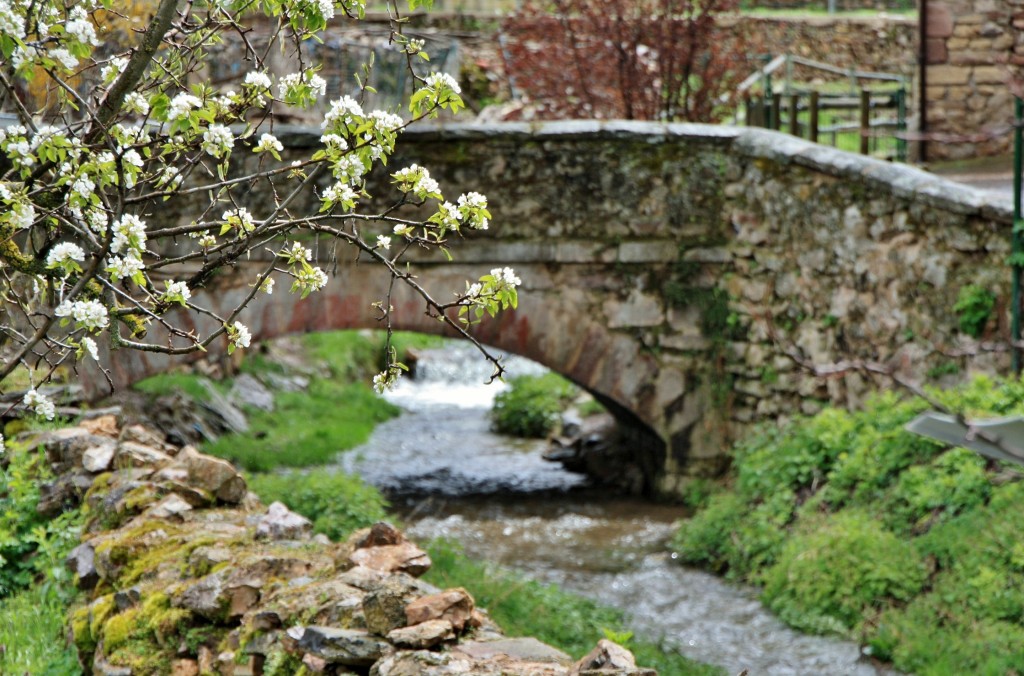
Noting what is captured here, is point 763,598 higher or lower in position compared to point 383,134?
lower

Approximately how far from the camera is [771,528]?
7.48m

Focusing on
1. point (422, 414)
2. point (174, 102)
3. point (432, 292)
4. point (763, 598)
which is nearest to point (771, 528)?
point (763, 598)

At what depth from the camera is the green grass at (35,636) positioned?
4.59m

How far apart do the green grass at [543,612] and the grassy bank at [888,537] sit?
830 mm

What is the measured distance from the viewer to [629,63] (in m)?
11.1

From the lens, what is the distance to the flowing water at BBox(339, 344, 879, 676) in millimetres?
6359

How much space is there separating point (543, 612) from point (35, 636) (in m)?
2.42

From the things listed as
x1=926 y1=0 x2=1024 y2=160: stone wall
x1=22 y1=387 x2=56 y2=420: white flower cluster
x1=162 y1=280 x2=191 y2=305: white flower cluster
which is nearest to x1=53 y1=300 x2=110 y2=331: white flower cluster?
x1=162 y1=280 x2=191 y2=305: white flower cluster

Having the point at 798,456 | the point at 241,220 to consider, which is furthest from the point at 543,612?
the point at 241,220

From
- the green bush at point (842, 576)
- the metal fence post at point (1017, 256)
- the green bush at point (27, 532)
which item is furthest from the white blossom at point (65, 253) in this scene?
the metal fence post at point (1017, 256)

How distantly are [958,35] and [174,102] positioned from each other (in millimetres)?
9570

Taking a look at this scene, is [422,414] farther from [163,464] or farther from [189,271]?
[163,464]

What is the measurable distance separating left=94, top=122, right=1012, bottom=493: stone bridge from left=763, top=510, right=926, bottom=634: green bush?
1.47 meters

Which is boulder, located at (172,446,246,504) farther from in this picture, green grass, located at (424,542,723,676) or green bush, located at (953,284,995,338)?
green bush, located at (953,284,995,338)
